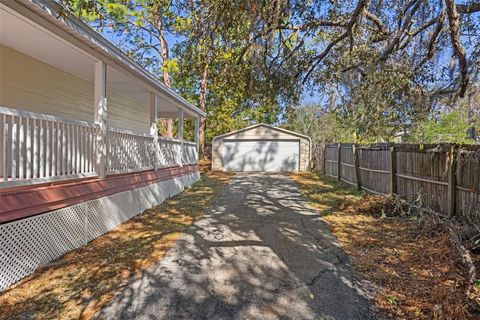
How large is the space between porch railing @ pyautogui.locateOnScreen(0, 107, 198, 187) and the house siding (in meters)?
1.19

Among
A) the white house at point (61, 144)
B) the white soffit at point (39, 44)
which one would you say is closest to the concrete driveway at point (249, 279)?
the white house at point (61, 144)

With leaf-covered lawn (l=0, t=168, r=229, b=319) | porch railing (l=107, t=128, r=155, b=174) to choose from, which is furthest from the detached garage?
leaf-covered lawn (l=0, t=168, r=229, b=319)

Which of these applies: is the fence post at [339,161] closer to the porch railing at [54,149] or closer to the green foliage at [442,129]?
the green foliage at [442,129]

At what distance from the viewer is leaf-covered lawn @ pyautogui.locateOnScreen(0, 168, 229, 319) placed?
10.2ft

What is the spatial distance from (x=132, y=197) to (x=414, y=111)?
26.3 feet

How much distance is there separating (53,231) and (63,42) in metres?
2.81

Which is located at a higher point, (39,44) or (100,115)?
(39,44)

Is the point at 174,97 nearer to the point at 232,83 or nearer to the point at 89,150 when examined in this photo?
the point at 232,83

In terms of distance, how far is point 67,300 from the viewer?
128 inches

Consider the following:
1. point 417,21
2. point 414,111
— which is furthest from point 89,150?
point 414,111

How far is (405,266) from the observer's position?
4129 mm

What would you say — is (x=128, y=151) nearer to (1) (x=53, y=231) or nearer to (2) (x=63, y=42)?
(2) (x=63, y=42)

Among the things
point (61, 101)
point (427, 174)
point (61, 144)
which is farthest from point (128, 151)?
point (427, 174)

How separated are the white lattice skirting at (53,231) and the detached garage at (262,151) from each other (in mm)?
13764
